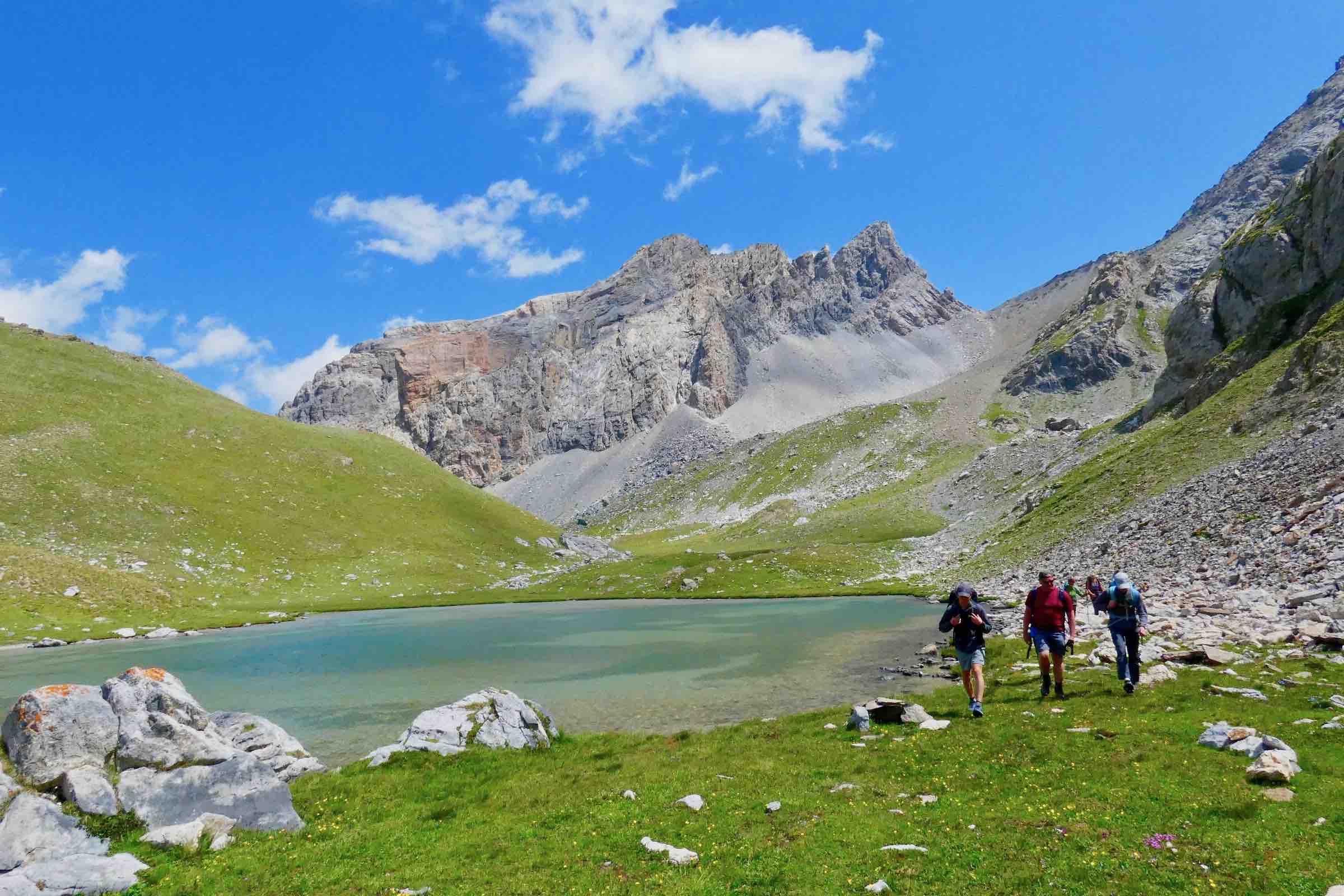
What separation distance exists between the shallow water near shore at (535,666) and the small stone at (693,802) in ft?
32.3

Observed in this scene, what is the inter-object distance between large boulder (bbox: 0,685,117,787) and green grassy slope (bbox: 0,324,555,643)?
50819 mm

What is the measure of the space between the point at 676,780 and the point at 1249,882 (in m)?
11.4

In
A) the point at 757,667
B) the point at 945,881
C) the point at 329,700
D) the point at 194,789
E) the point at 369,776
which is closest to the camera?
the point at 945,881

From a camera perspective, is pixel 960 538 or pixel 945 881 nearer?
pixel 945 881

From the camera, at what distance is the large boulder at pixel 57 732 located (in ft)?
47.2

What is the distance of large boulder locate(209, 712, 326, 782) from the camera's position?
19625mm

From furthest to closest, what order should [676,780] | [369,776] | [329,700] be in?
[329,700] → [369,776] → [676,780]

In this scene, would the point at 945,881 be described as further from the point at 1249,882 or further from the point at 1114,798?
the point at 1114,798

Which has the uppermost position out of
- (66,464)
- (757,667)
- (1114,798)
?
(66,464)

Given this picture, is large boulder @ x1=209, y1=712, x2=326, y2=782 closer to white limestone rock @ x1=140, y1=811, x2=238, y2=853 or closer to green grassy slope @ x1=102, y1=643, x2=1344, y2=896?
green grassy slope @ x1=102, y1=643, x2=1344, y2=896

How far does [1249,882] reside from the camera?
884 centimetres

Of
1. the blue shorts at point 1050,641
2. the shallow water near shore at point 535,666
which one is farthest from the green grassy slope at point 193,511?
the blue shorts at point 1050,641

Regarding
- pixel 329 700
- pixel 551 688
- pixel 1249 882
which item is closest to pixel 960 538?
pixel 551 688

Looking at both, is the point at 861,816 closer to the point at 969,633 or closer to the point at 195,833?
the point at 969,633
